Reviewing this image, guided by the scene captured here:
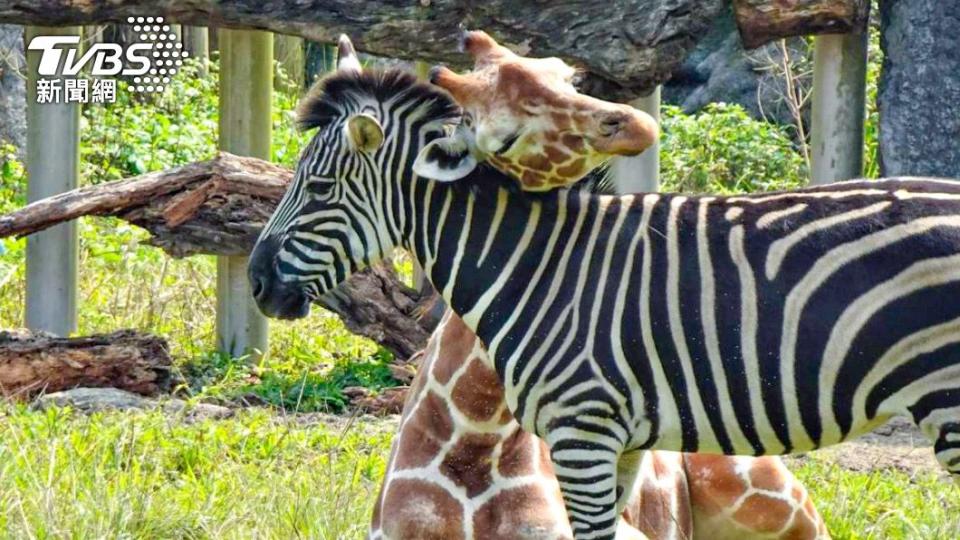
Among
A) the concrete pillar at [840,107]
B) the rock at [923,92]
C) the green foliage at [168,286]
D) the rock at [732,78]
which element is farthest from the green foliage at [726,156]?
the rock at [923,92]

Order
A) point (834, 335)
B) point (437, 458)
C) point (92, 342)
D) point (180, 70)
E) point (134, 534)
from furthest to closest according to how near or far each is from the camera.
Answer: point (180, 70) < point (92, 342) < point (134, 534) < point (437, 458) < point (834, 335)

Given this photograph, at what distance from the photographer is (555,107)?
4.21m

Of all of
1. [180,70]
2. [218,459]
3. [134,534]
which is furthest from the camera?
[180,70]

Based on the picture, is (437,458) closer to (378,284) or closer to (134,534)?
(134,534)

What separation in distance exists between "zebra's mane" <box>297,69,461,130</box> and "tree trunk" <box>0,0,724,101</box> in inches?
143

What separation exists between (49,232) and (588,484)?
17.4ft

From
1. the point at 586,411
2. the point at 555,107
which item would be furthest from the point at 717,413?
the point at 555,107

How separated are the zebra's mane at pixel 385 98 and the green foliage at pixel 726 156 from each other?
7.89 meters

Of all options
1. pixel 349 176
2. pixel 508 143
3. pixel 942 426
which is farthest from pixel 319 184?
pixel 942 426

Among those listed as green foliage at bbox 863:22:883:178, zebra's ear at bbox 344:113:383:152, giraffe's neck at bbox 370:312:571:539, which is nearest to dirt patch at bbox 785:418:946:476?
giraffe's neck at bbox 370:312:571:539

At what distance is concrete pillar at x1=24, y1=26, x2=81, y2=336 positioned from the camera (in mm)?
8773

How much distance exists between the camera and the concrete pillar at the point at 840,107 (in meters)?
8.43

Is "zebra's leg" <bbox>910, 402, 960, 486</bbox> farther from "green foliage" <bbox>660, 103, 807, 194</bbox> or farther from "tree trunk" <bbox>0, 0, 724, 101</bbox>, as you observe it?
"green foliage" <bbox>660, 103, 807, 194</bbox>

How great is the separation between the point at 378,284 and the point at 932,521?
341 cm
